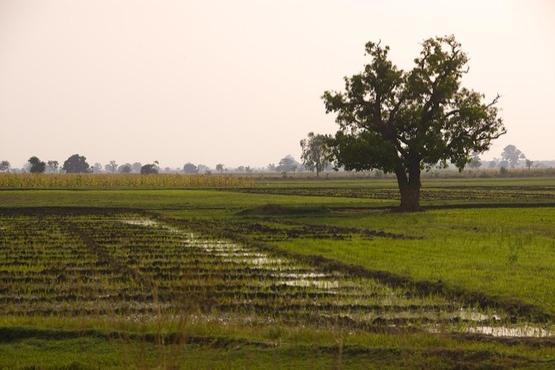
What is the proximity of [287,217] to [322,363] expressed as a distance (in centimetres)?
3137

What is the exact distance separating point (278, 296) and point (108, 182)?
76.1m

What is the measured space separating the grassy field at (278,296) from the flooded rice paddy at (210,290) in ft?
0.18

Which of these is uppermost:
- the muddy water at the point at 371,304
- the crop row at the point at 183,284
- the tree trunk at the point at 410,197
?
the tree trunk at the point at 410,197

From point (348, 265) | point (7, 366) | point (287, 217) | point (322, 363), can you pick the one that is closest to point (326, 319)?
point (322, 363)

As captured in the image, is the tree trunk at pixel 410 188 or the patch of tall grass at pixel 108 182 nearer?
the tree trunk at pixel 410 188

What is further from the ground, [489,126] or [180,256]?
[489,126]

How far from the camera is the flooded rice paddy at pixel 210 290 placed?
Answer: 13227mm

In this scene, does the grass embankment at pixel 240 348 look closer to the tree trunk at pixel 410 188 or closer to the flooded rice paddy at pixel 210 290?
the flooded rice paddy at pixel 210 290

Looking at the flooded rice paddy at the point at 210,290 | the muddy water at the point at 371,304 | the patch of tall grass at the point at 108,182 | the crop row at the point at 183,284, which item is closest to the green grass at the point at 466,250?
the muddy water at the point at 371,304

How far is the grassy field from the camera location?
10.4 meters

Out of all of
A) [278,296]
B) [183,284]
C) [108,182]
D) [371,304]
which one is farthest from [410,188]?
[108,182]

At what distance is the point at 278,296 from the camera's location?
15.7 metres

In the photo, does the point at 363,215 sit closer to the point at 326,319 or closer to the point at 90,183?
the point at 326,319

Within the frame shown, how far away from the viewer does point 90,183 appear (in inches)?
3428
